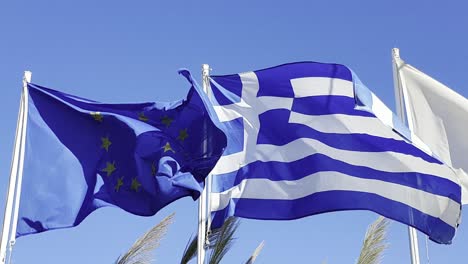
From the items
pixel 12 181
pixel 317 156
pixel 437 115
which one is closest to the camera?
pixel 12 181

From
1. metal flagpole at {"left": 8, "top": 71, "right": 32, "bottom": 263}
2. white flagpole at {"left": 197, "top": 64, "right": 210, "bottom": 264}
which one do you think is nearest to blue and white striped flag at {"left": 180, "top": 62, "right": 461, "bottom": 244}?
white flagpole at {"left": 197, "top": 64, "right": 210, "bottom": 264}

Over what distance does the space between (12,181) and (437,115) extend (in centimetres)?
546

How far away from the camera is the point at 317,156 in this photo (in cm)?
1109

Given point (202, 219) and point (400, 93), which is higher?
point (400, 93)

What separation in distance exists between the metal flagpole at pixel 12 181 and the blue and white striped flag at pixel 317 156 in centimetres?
214

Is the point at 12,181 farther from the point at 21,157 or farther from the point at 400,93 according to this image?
the point at 400,93

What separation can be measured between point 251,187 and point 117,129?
1.83 m

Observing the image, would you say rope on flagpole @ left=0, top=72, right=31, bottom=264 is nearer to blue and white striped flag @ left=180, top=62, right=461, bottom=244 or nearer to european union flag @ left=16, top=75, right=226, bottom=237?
european union flag @ left=16, top=75, right=226, bottom=237

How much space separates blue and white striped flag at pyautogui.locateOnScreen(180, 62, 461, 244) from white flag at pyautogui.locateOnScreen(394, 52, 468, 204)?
0.45 meters

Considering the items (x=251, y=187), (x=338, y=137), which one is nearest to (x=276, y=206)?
(x=251, y=187)

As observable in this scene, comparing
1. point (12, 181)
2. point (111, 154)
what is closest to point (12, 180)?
point (12, 181)

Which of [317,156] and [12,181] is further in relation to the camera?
[317,156]

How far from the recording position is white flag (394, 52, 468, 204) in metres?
11.1

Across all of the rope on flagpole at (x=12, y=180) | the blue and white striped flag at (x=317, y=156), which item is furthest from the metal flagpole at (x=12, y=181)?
the blue and white striped flag at (x=317, y=156)
